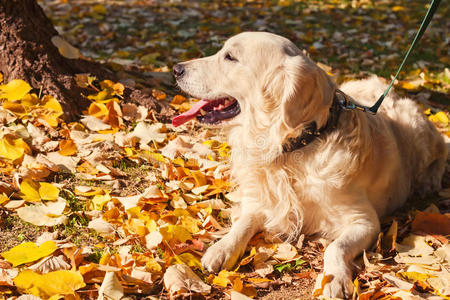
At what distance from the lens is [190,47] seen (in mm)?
7238

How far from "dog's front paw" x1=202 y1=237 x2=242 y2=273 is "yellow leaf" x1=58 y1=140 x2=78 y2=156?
1601mm

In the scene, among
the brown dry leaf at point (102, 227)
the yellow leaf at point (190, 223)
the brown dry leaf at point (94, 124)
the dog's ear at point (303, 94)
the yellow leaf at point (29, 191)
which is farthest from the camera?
the brown dry leaf at point (94, 124)

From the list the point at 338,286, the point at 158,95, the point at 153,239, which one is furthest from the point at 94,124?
the point at 338,286

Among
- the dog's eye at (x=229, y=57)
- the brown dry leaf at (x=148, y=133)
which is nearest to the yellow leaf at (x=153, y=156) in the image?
the brown dry leaf at (x=148, y=133)

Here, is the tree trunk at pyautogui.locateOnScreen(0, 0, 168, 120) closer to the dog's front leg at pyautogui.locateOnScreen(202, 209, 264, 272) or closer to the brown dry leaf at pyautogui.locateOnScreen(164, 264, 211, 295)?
the dog's front leg at pyautogui.locateOnScreen(202, 209, 264, 272)

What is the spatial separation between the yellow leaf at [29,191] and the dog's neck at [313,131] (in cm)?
169

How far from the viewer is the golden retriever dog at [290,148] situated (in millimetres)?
2818

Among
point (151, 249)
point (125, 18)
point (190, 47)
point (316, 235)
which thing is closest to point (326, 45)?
point (190, 47)

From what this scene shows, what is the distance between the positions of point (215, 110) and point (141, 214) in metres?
0.84

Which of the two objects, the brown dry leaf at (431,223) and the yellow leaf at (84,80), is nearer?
the brown dry leaf at (431,223)

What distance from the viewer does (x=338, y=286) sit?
2564mm

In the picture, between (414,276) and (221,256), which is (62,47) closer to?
(221,256)

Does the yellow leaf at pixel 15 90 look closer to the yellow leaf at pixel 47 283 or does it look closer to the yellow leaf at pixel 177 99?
the yellow leaf at pixel 177 99

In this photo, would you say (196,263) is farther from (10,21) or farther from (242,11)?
(242,11)
